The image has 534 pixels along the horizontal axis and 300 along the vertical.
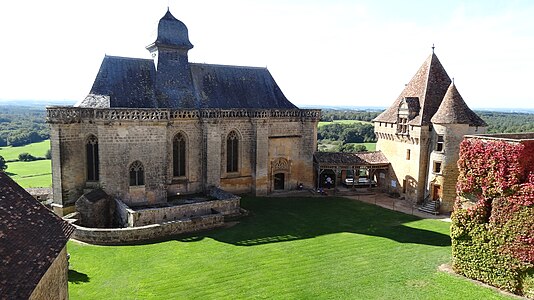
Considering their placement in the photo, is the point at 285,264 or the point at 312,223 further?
the point at 312,223

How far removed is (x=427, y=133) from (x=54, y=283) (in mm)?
27158

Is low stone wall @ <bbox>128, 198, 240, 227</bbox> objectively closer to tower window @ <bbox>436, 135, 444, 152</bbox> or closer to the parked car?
the parked car

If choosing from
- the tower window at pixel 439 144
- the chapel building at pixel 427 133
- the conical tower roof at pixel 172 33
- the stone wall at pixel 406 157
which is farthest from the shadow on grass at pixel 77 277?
the tower window at pixel 439 144

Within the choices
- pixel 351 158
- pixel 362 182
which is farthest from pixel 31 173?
pixel 362 182

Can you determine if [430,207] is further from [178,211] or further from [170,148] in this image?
[170,148]

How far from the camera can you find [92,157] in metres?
27.5

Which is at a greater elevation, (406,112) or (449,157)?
(406,112)

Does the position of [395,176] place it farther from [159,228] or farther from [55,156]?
[55,156]

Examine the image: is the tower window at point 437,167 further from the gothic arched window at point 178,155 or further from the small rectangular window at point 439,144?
the gothic arched window at point 178,155

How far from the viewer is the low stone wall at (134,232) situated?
22.3 metres

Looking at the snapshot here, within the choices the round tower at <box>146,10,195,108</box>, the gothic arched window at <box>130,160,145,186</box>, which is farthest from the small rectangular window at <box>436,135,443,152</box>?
the gothic arched window at <box>130,160,145,186</box>

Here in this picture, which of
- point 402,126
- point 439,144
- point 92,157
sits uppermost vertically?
point 402,126

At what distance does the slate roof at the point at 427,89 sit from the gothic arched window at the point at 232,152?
1363cm

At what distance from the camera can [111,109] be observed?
2555cm
